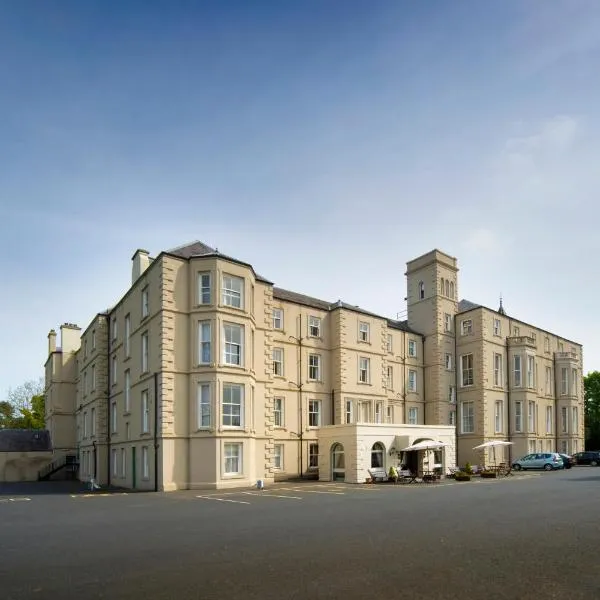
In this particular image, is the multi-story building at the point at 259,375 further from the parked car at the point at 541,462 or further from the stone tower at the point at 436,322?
the parked car at the point at 541,462

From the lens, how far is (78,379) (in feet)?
192

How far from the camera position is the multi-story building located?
113 ft

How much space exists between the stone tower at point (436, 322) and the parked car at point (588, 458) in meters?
14.3

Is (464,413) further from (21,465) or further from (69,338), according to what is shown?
(21,465)

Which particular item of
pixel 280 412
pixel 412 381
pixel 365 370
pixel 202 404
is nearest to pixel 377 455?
pixel 280 412

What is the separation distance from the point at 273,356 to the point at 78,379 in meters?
25.3

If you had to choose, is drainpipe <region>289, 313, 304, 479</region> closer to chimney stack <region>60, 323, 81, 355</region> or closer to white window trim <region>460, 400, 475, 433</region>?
white window trim <region>460, 400, 475, 433</region>

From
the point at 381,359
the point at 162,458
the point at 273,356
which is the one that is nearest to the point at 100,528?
the point at 162,458

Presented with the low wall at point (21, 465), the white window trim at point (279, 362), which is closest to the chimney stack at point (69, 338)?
the low wall at point (21, 465)

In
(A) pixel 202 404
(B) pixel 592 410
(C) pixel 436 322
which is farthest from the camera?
(B) pixel 592 410

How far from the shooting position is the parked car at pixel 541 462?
5203cm

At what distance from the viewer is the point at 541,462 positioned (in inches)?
2056

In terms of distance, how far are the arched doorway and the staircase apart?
2775cm

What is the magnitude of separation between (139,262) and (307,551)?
32.8 meters
